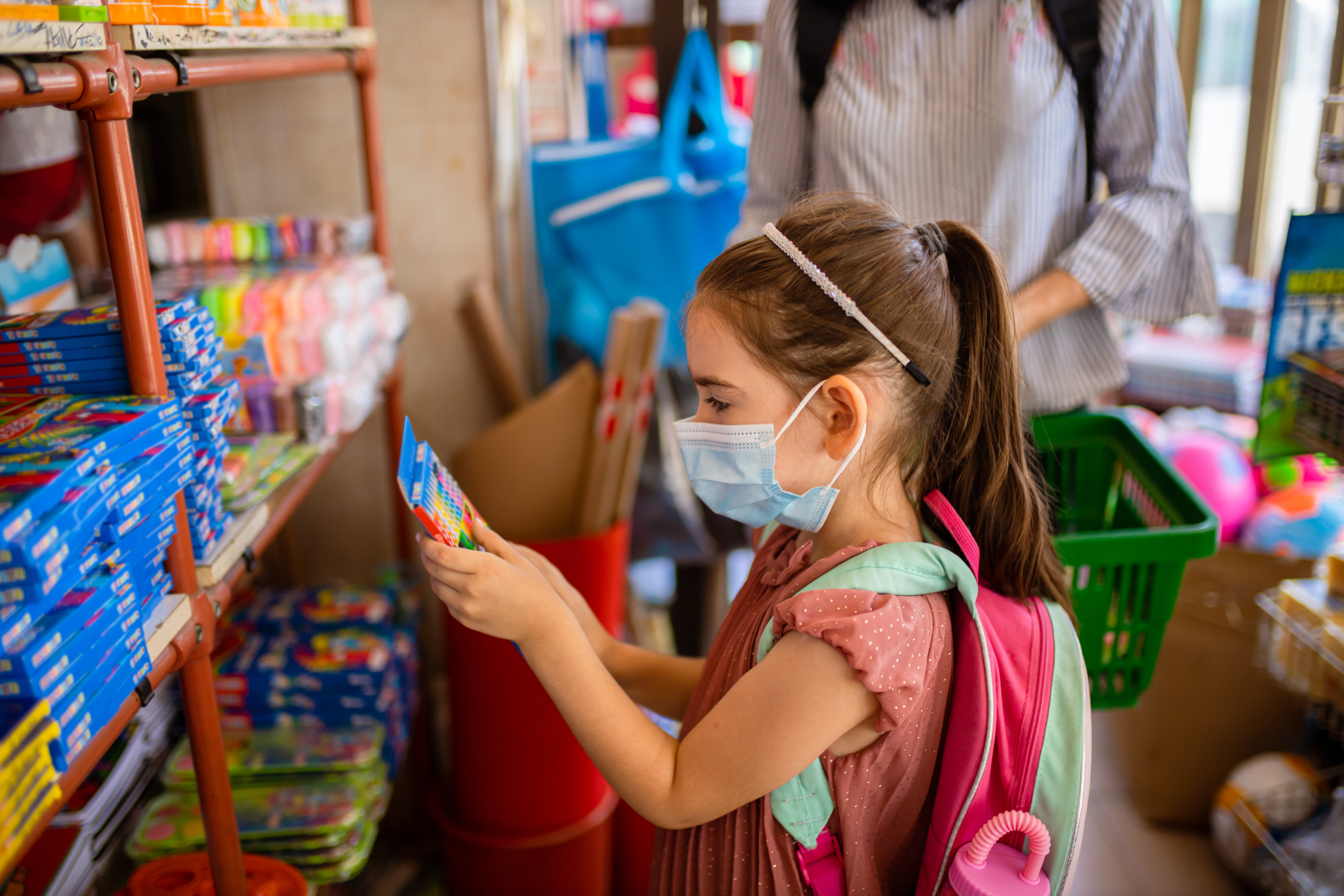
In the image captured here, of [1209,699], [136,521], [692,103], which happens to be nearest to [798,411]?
[136,521]

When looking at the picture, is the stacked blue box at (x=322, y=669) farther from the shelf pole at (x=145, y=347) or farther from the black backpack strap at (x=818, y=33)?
the black backpack strap at (x=818, y=33)

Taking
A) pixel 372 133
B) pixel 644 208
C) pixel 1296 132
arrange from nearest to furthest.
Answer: pixel 372 133, pixel 644 208, pixel 1296 132

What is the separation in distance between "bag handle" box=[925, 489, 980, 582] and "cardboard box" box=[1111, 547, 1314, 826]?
135 centimetres

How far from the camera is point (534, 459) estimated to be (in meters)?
2.04

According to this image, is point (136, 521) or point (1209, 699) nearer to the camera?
point (136, 521)

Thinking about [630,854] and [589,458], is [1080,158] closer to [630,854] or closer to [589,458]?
[589,458]

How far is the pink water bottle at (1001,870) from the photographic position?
3.12ft

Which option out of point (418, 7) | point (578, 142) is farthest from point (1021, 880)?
point (418, 7)

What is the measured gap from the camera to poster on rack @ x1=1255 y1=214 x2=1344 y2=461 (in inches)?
62.9

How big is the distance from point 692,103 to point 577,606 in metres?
1.37

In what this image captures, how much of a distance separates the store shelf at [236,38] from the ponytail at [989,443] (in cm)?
86

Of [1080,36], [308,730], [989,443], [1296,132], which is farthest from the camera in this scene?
Result: [1296,132]

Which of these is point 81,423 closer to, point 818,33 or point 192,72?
point 192,72

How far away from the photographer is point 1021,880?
3.18 ft
